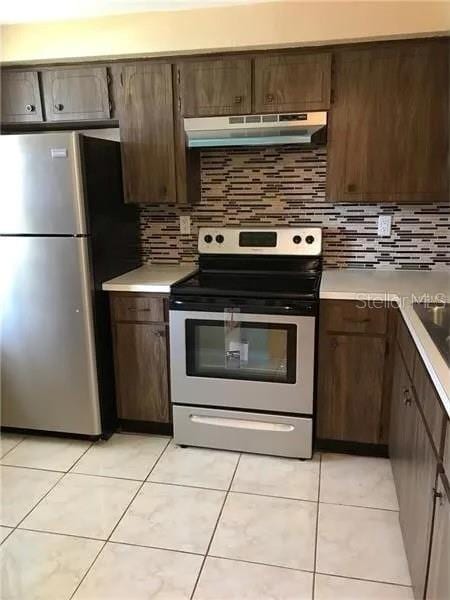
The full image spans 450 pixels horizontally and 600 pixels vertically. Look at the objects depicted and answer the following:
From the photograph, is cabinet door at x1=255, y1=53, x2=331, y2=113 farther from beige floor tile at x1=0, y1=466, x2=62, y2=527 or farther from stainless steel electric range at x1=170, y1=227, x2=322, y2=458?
beige floor tile at x1=0, y1=466, x2=62, y2=527

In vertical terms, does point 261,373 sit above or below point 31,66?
below

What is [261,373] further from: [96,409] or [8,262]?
[8,262]

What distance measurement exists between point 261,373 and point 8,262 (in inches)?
55.8

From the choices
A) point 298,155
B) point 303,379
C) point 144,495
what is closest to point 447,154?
point 298,155

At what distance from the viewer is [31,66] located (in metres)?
2.60

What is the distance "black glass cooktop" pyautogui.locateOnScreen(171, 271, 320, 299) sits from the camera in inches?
90.6

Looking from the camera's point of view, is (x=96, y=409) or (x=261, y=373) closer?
(x=261, y=373)

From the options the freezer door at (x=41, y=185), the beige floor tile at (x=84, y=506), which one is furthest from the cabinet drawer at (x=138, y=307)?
the beige floor tile at (x=84, y=506)

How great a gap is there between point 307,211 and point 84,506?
1.94 m

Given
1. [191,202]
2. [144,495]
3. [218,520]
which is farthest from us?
[191,202]

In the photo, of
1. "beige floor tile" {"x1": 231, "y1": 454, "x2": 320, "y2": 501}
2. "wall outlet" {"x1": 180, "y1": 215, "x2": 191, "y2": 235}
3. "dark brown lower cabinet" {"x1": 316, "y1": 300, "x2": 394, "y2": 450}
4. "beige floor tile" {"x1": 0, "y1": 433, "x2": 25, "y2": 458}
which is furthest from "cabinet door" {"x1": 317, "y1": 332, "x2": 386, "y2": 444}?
"beige floor tile" {"x1": 0, "y1": 433, "x2": 25, "y2": 458}

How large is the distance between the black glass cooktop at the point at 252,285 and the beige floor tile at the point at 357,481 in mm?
Answer: 872

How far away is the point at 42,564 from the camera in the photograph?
5.93 feet

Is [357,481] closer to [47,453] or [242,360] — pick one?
[242,360]
